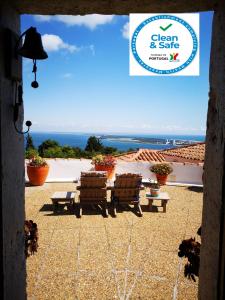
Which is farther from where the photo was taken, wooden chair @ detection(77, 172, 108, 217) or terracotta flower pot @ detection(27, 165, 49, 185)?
terracotta flower pot @ detection(27, 165, 49, 185)

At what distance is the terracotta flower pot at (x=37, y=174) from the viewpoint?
884 cm

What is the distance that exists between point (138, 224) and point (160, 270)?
1889 millimetres

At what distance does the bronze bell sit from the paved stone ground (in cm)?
264

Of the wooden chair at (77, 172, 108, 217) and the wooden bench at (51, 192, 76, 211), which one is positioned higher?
the wooden chair at (77, 172, 108, 217)

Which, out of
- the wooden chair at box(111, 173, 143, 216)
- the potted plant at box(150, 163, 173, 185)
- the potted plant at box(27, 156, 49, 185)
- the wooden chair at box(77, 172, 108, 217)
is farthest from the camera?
the potted plant at box(150, 163, 173, 185)

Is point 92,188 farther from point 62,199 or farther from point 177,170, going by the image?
point 177,170

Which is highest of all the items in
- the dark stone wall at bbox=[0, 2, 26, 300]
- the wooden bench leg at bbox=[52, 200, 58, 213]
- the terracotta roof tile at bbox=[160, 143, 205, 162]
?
the dark stone wall at bbox=[0, 2, 26, 300]

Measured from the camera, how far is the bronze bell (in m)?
2.15

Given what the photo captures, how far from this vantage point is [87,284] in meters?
3.54

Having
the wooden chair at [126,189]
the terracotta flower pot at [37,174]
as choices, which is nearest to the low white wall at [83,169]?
the terracotta flower pot at [37,174]

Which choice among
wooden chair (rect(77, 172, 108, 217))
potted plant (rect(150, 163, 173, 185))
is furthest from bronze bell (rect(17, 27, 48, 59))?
potted plant (rect(150, 163, 173, 185))

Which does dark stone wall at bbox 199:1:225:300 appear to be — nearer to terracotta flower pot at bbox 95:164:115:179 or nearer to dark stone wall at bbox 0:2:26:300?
dark stone wall at bbox 0:2:26:300

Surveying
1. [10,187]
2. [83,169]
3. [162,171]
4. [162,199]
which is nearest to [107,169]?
[83,169]

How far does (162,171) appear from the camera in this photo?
31.0 ft
